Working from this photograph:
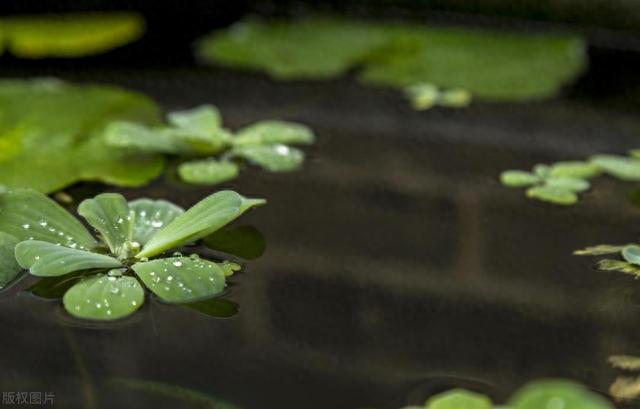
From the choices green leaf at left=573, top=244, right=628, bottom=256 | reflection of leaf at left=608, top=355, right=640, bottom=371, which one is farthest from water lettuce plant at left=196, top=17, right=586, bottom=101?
reflection of leaf at left=608, top=355, right=640, bottom=371

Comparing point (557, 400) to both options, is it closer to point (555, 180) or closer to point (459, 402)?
point (459, 402)

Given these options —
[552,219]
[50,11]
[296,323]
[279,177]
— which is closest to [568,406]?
[296,323]

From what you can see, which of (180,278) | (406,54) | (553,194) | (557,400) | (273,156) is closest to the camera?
(557,400)

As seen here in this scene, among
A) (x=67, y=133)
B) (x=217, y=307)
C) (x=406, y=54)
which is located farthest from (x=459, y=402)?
(x=406, y=54)

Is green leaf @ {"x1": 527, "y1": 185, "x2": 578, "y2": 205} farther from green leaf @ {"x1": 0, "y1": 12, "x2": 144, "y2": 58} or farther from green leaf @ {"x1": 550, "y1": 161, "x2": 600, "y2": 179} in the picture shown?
green leaf @ {"x1": 0, "y1": 12, "x2": 144, "y2": 58}

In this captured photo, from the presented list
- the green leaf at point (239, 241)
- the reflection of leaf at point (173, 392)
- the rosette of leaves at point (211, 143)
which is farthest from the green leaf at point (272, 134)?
the reflection of leaf at point (173, 392)

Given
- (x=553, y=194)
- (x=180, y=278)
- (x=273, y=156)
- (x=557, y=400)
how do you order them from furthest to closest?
(x=273, y=156)
(x=553, y=194)
(x=180, y=278)
(x=557, y=400)

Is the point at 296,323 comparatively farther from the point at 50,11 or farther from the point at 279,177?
the point at 50,11
